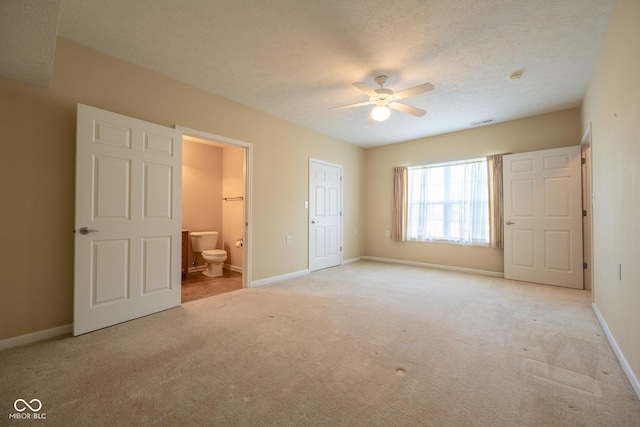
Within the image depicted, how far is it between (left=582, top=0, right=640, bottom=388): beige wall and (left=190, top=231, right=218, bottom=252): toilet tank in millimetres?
5400

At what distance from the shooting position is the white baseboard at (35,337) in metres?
2.22

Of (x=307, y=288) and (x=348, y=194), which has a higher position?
(x=348, y=194)

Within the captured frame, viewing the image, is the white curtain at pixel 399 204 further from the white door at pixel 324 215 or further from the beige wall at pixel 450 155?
the white door at pixel 324 215

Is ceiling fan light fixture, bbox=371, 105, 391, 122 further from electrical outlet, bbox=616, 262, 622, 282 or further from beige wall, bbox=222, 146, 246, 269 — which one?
beige wall, bbox=222, 146, 246, 269

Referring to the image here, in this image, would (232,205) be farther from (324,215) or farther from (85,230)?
(85,230)

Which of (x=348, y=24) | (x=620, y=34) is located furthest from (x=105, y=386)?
(x=620, y=34)

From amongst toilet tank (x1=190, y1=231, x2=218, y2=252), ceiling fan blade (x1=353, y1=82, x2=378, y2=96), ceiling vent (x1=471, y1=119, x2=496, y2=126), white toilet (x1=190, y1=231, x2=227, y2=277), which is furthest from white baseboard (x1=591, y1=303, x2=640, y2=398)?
toilet tank (x1=190, y1=231, x2=218, y2=252)

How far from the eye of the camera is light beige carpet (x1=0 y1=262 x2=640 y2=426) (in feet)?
4.93

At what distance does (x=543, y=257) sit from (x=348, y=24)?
14.6ft

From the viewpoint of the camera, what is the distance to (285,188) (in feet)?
15.1

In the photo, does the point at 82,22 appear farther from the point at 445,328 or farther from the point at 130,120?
the point at 445,328

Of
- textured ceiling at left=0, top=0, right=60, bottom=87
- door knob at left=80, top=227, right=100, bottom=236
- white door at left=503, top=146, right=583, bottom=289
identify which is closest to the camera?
Answer: textured ceiling at left=0, top=0, right=60, bottom=87

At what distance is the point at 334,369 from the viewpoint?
6.33 ft

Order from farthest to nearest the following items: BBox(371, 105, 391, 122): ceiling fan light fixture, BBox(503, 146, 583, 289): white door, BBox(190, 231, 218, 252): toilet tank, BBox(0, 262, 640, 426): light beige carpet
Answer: BBox(190, 231, 218, 252): toilet tank, BBox(503, 146, 583, 289): white door, BBox(371, 105, 391, 122): ceiling fan light fixture, BBox(0, 262, 640, 426): light beige carpet
